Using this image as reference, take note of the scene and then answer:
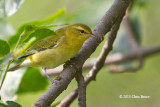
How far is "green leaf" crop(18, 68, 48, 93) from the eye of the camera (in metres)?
2.70

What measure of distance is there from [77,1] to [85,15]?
84.4 inches

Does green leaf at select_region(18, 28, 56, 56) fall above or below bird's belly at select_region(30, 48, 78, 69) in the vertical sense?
above

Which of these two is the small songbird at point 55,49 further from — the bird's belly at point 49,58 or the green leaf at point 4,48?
the green leaf at point 4,48

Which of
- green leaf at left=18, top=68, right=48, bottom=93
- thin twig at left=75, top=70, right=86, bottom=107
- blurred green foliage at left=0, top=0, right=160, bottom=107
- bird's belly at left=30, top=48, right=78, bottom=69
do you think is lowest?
blurred green foliage at left=0, top=0, right=160, bottom=107

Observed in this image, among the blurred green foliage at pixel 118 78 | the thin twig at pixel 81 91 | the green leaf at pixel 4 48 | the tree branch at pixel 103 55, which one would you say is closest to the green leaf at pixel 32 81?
the tree branch at pixel 103 55

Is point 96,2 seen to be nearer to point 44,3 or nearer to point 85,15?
point 85,15

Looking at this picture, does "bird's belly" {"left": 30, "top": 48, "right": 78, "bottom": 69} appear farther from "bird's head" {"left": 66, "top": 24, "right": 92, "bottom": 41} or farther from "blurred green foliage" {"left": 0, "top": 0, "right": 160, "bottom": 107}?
"blurred green foliage" {"left": 0, "top": 0, "right": 160, "bottom": 107}

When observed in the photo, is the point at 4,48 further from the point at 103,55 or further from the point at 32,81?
the point at 103,55

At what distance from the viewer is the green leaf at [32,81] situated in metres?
2.70

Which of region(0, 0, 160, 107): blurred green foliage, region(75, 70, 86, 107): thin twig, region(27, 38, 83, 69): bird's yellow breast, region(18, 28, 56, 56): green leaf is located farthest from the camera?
region(0, 0, 160, 107): blurred green foliage

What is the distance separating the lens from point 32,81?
2713mm

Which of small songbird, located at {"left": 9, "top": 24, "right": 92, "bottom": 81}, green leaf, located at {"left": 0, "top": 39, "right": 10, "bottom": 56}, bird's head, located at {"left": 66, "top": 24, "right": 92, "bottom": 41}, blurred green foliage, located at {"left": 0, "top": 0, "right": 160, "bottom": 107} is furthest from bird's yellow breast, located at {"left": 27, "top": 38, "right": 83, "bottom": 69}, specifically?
blurred green foliage, located at {"left": 0, "top": 0, "right": 160, "bottom": 107}

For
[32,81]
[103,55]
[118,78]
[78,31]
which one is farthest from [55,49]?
[118,78]

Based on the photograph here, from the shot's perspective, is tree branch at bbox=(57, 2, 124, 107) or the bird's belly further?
the bird's belly
